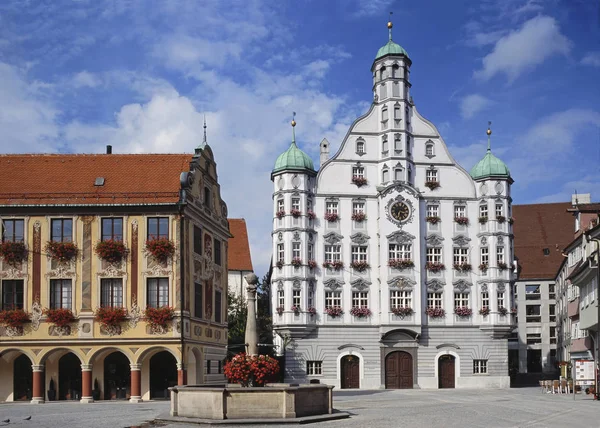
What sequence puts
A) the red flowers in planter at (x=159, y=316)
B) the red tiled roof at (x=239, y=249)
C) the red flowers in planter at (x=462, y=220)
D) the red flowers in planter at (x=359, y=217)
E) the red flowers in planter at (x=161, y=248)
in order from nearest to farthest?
1. the red flowers in planter at (x=159, y=316)
2. the red flowers in planter at (x=161, y=248)
3. the red flowers in planter at (x=359, y=217)
4. the red flowers in planter at (x=462, y=220)
5. the red tiled roof at (x=239, y=249)

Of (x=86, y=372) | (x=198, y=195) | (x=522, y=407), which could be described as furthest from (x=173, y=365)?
(x=522, y=407)

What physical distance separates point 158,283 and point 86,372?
537cm

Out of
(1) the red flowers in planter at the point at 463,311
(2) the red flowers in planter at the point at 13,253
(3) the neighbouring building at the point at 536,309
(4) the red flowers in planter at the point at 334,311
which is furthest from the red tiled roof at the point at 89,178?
(3) the neighbouring building at the point at 536,309

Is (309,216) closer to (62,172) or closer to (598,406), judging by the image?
(62,172)

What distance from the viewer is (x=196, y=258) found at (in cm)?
4534

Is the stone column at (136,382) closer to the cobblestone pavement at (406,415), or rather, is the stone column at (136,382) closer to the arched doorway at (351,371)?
the cobblestone pavement at (406,415)

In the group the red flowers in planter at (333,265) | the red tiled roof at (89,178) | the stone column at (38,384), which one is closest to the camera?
the stone column at (38,384)

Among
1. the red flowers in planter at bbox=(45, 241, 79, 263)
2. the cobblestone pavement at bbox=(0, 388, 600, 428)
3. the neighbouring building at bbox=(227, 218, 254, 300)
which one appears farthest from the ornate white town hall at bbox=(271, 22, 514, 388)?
the cobblestone pavement at bbox=(0, 388, 600, 428)

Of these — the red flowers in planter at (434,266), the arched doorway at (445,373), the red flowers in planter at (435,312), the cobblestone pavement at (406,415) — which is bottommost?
the arched doorway at (445,373)

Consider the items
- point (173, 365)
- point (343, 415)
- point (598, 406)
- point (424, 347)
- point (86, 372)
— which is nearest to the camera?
point (343, 415)

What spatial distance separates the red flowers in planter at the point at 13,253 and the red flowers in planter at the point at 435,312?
101 feet

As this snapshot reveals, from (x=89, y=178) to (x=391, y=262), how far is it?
25.4m

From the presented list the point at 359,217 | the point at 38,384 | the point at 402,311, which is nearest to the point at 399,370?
the point at 402,311

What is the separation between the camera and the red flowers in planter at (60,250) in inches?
1658
